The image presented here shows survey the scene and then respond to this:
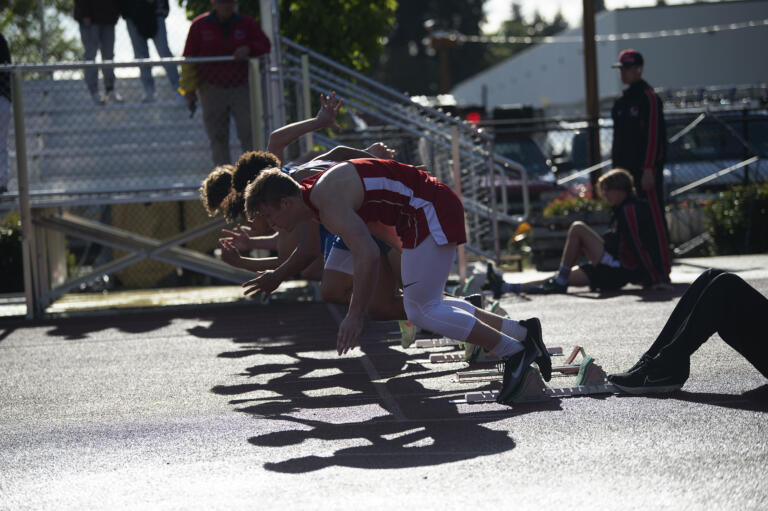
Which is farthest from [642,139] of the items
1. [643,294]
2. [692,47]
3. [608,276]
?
[692,47]

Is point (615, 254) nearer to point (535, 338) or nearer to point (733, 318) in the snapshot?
point (535, 338)

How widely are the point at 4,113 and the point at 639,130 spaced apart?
21.9 feet

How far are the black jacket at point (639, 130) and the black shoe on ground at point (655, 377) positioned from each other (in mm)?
5826

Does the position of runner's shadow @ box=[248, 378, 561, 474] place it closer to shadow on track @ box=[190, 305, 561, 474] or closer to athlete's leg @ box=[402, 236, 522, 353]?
shadow on track @ box=[190, 305, 561, 474]

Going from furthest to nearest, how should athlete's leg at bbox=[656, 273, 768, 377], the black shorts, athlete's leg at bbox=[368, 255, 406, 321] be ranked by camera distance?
the black shorts
athlete's leg at bbox=[368, 255, 406, 321]
athlete's leg at bbox=[656, 273, 768, 377]

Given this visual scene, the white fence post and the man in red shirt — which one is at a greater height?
the man in red shirt

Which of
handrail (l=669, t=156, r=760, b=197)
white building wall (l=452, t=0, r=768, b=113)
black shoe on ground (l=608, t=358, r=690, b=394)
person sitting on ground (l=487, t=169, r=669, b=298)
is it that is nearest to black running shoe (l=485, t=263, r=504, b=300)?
person sitting on ground (l=487, t=169, r=669, b=298)

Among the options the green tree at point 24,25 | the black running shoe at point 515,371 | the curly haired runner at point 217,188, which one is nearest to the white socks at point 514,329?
the black running shoe at point 515,371

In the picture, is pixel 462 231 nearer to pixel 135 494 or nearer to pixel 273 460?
pixel 273 460

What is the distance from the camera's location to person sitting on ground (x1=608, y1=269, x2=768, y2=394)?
5809mm

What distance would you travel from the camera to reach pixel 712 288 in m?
5.84

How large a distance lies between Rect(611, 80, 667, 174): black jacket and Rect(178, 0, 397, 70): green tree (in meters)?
5.68

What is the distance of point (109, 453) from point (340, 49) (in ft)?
39.6

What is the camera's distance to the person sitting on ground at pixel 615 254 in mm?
11188
